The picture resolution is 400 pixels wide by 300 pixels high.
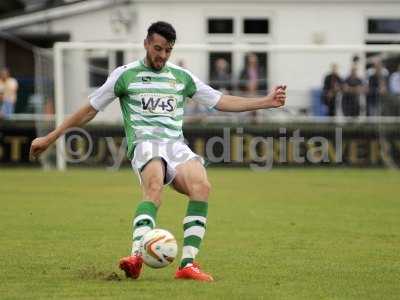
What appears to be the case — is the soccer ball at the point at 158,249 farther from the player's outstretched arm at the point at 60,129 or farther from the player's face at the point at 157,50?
the player's face at the point at 157,50

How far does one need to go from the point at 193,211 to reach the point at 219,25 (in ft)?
75.9

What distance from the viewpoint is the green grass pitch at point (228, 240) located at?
8969 millimetres

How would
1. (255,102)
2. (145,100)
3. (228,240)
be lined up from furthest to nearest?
(228,240) < (255,102) < (145,100)

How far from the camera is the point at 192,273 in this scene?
9391mm

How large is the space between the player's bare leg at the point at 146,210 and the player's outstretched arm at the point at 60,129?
2.35 feet

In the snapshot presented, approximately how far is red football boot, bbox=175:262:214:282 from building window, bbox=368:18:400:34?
22953 mm

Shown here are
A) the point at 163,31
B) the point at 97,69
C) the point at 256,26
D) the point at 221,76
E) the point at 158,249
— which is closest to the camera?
the point at 158,249

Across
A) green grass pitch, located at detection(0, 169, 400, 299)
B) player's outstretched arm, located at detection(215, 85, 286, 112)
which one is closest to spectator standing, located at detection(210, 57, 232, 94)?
green grass pitch, located at detection(0, 169, 400, 299)

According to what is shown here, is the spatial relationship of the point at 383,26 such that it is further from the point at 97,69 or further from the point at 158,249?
the point at 158,249

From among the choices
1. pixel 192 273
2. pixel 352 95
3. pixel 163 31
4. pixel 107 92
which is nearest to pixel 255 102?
pixel 163 31

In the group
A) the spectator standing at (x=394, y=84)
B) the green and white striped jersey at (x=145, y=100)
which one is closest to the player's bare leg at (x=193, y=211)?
the green and white striped jersey at (x=145, y=100)

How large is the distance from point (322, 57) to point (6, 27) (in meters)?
13.5

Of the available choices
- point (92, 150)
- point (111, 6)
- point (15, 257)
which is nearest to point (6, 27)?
point (111, 6)

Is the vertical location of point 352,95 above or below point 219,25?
below
